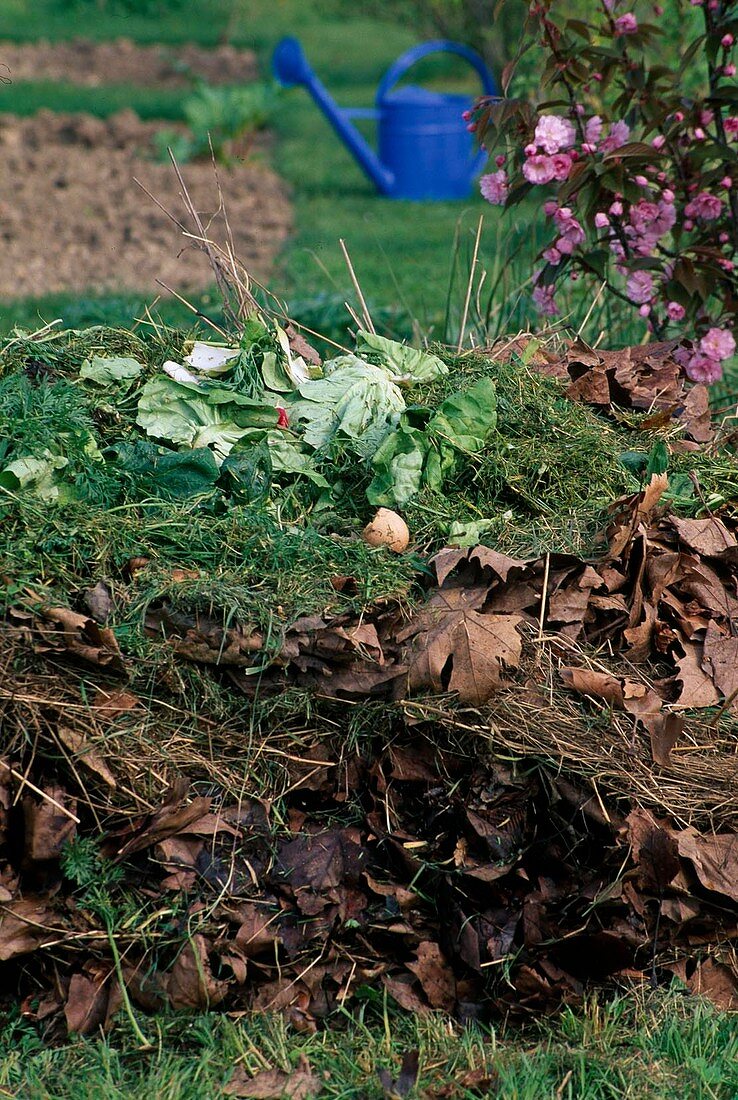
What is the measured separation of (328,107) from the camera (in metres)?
9.38

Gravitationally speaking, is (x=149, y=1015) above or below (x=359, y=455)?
below

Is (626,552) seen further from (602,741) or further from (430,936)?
(430,936)

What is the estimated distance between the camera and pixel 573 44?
3.97 meters

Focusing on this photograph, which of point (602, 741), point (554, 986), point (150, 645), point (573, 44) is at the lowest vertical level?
point (554, 986)

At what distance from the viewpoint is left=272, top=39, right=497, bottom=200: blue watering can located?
952cm

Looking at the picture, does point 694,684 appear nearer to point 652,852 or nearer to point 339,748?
point 652,852

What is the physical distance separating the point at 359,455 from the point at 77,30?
17063 mm

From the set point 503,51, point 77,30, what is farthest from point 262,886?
point 77,30

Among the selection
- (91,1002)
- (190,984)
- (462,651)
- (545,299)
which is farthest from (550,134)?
(91,1002)

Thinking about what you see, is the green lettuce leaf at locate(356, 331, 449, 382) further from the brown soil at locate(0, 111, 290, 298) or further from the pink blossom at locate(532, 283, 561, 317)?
the brown soil at locate(0, 111, 290, 298)

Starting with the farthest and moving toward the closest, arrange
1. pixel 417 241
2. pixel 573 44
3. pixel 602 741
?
pixel 417 241 < pixel 573 44 < pixel 602 741

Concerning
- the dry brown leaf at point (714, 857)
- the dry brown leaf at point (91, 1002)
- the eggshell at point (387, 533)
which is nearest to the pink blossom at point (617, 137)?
the eggshell at point (387, 533)

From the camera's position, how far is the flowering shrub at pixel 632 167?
12.5 feet

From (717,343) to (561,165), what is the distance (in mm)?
786
